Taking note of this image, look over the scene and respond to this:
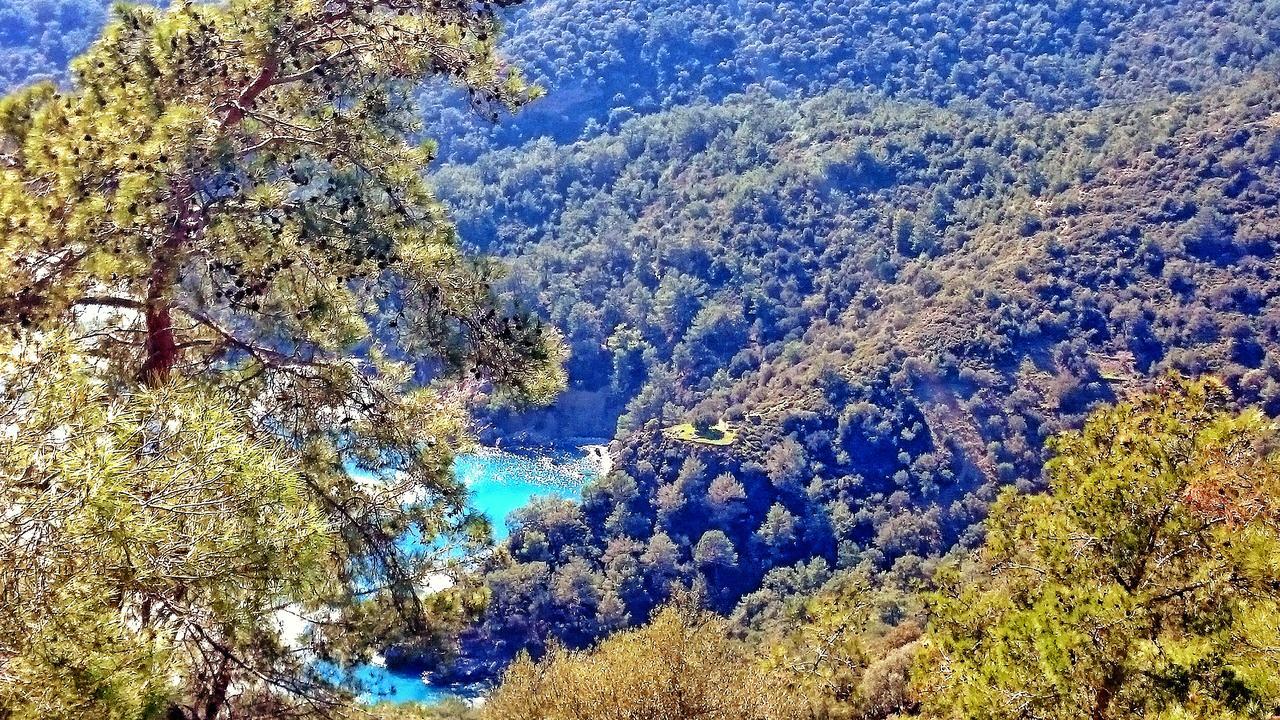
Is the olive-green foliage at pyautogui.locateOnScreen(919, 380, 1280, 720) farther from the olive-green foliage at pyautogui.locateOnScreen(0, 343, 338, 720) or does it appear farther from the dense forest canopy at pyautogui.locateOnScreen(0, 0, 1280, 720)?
the olive-green foliage at pyautogui.locateOnScreen(0, 343, 338, 720)

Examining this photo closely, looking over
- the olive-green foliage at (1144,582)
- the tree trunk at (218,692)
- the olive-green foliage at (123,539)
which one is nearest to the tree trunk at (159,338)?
the olive-green foliage at (123,539)

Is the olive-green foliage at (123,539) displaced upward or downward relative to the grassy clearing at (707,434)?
downward

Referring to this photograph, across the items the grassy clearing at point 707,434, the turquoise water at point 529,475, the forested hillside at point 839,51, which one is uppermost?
the forested hillside at point 839,51

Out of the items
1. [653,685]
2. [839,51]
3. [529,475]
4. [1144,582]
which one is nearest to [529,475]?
[529,475]

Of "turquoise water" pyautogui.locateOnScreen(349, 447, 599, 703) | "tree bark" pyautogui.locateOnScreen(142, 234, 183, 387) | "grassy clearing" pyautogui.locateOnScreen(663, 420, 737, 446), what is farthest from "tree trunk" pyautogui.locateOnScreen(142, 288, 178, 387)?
"turquoise water" pyautogui.locateOnScreen(349, 447, 599, 703)

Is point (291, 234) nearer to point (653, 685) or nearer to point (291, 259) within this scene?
point (291, 259)

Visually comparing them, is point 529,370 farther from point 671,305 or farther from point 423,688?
point 671,305

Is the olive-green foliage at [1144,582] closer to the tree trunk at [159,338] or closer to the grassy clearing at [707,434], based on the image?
the tree trunk at [159,338]
